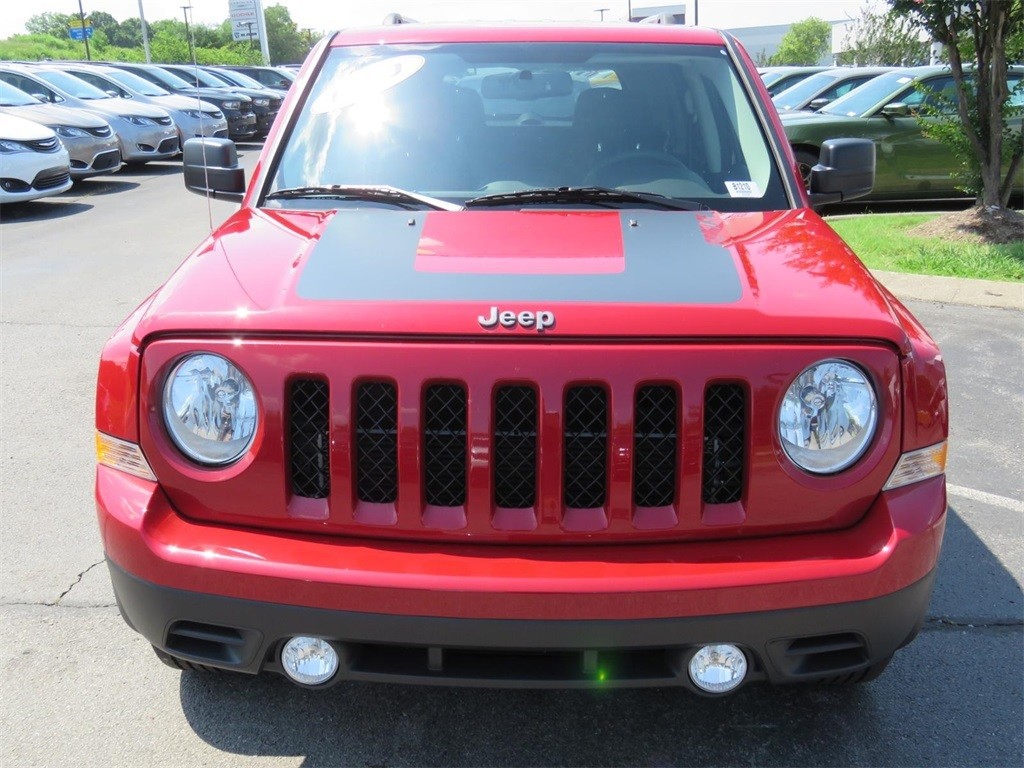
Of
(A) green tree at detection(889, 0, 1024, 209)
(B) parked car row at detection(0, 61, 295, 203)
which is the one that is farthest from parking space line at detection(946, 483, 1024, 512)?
(B) parked car row at detection(0, 61, 295, 203)

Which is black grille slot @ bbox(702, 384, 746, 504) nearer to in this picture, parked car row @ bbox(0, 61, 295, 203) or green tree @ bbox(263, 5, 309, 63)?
parked car row @ bbox(0, 61, 295, 203)

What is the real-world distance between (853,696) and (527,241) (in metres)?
1.62

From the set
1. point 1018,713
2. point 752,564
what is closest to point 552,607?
point 752,564

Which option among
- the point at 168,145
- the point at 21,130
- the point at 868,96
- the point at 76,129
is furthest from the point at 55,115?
the point at 868,96

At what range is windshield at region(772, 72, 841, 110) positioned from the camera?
13.5 m

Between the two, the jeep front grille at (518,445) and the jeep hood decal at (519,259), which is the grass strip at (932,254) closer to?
the jeep hood decal at (519,259)

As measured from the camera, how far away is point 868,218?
10.6m

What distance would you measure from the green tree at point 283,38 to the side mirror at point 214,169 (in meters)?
90.6

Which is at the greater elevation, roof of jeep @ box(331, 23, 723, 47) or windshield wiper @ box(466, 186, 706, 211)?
roof of jeep @ box(331, 23, 723, 47)

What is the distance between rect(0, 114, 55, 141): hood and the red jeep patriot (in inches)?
454

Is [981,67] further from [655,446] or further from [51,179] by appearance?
[51,179]

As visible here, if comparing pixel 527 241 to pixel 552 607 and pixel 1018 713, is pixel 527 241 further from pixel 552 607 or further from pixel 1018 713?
pixel 1018 713

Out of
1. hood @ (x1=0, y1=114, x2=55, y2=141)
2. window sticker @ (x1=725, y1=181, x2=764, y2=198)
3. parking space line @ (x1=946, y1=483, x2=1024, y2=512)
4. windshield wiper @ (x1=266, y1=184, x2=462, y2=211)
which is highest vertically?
windshield wiper @ (x1=266, y1=184, x2=462, y2=211)

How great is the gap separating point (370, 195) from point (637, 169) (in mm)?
946
